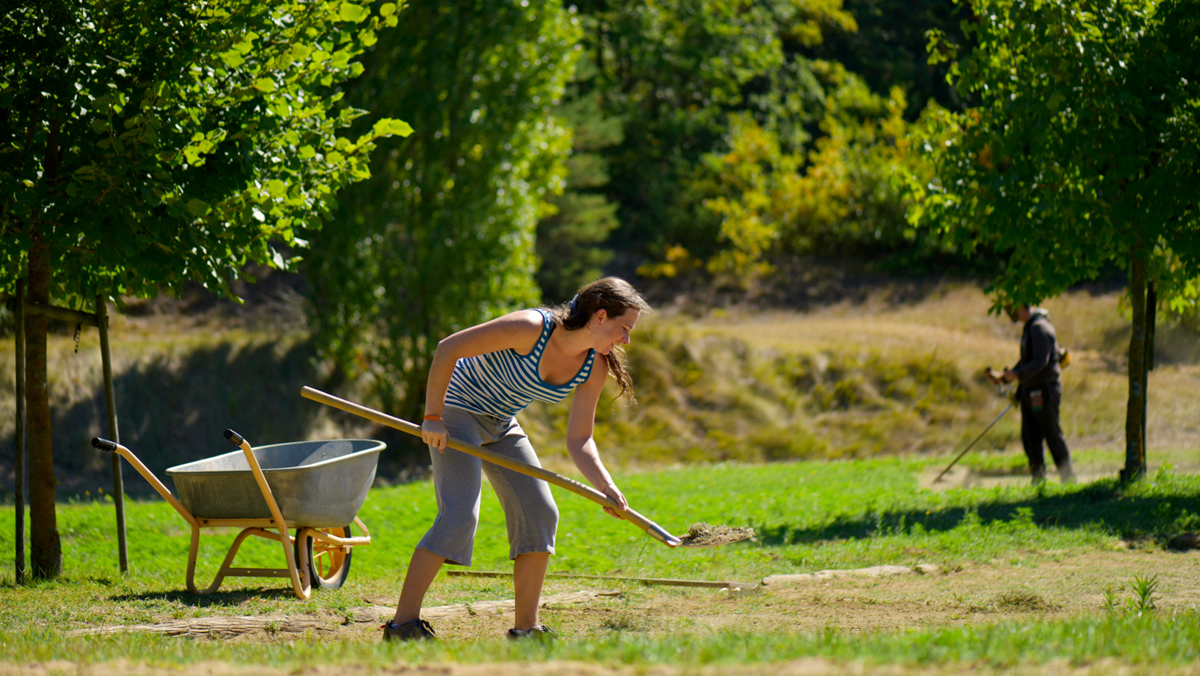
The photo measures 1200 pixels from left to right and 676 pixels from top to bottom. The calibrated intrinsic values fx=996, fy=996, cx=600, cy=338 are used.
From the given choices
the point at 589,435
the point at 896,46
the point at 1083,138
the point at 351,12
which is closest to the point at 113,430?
the point at 351,12

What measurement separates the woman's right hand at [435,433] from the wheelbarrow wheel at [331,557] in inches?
81.1

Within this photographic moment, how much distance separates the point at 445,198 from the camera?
45.4 ft

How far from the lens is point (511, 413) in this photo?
4891 millimetres

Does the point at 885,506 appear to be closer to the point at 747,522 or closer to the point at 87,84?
the point at 747,522

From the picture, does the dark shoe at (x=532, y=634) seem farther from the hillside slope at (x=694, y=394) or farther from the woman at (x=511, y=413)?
the hillside slope at (x=694, y=394)

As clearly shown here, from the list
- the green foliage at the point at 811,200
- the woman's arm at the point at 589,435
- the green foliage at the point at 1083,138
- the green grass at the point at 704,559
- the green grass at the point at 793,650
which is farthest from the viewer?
the green foliage at the point at 811,200

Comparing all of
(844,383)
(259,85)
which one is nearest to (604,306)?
(259,85)

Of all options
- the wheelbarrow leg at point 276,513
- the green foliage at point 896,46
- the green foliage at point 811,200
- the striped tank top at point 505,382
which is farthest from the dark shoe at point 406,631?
the green foliage at point 896,46

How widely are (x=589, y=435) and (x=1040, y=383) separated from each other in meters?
6.86

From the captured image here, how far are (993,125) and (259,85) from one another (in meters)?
6.96

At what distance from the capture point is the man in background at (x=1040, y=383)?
999 centimetres

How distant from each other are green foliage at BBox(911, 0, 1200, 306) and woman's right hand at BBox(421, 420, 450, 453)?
6004mm

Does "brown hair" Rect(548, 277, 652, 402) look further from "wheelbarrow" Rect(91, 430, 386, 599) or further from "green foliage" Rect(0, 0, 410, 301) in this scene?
"green foliage" Rect(0, 0, 410, 301)

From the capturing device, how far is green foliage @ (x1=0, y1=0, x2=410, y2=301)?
5770 millimetres
